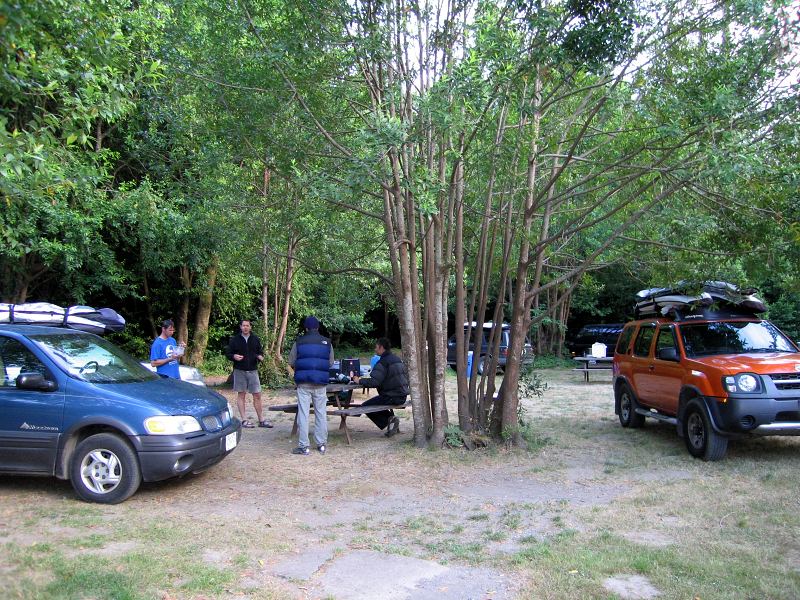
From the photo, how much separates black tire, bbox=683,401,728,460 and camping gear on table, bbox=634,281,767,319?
173 cm

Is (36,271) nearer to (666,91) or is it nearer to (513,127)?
(513,127)

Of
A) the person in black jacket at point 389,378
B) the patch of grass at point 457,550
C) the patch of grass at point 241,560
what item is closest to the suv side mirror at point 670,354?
the person in black jacket at point 389,378

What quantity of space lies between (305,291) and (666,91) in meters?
17.3

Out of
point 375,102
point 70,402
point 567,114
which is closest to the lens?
point 70,402

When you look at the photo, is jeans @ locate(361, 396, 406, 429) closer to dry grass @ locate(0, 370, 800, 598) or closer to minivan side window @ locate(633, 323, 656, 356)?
dry grass @ locate(0, 370, 800, 598)

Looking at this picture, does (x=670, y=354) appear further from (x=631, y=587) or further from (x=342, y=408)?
(x=631, y=587)

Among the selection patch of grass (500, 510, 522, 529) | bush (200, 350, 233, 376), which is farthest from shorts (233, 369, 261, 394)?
bush (200, 350, 233, 376)

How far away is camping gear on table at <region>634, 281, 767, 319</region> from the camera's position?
9.22m

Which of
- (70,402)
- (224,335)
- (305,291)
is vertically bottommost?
(70,402)

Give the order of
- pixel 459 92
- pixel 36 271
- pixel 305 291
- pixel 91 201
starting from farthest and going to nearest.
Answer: pixel 305 291, pixel 36 271, pixel 91 201, pixel 459 92

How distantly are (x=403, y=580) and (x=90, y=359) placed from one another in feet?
14.4

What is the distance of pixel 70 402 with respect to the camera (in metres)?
6.45

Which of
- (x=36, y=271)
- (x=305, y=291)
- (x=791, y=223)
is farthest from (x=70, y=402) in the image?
(x=305, y=291)

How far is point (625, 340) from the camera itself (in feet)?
37.8
